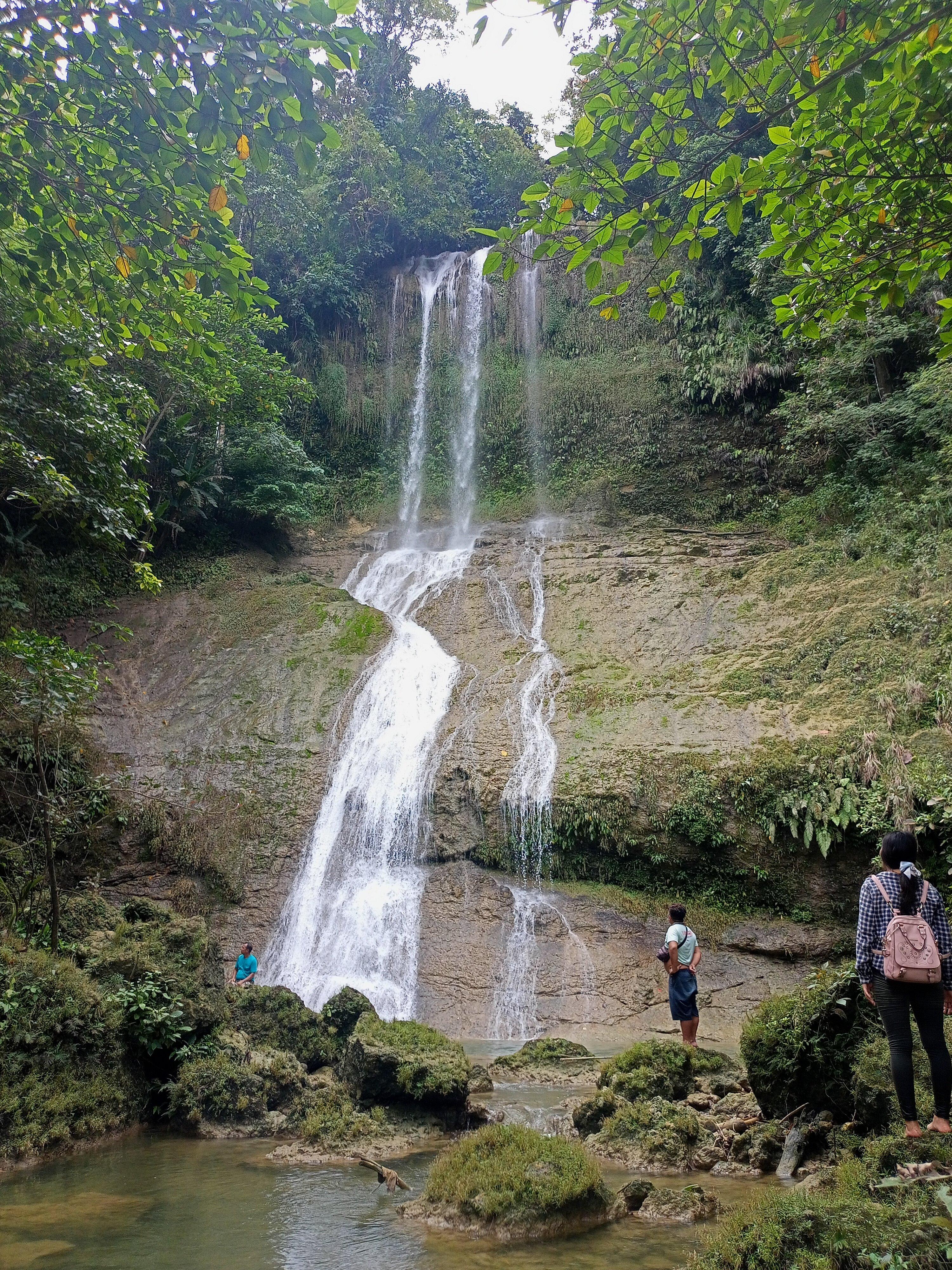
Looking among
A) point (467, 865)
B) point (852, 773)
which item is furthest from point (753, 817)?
point (467, 865)

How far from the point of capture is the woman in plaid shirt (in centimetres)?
408

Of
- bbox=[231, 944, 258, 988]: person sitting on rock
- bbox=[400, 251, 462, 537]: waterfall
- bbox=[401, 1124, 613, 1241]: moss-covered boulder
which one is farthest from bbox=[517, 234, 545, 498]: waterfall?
bbox=[401, 1124, 613, 1241]: moss-covered boulder

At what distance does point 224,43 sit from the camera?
4.20 meters

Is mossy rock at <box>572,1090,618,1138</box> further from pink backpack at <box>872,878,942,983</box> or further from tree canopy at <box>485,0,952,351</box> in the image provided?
tree canopy at <box>485,0,952,351</box>

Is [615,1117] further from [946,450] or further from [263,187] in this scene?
[263,187]

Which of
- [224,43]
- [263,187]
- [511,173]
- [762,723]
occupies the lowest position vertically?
[762,723]

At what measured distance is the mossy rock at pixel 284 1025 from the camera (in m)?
8.32

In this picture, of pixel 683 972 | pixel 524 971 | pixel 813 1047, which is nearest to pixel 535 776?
pixel 524 971

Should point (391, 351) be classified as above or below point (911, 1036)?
above

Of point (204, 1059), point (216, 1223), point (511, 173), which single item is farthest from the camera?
point (511, 173)

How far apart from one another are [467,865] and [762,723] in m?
5.53

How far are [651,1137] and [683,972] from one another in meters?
2.73

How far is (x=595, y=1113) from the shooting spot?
21.1 feet

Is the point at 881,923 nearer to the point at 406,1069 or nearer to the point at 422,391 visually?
the point at 406,1069
